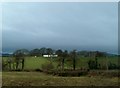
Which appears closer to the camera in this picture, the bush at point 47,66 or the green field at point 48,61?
the bush at point 47,66

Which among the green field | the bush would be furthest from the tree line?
the bush

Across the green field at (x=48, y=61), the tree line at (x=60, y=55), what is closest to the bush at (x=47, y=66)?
the green field at (x=48, y=61)

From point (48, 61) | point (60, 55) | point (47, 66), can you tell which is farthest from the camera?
point (60, 55)

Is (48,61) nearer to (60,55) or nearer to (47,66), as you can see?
(47,66)

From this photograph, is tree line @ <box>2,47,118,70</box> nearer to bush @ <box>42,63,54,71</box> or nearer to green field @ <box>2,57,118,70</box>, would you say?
green field @ <box>2,57,118,70</box>

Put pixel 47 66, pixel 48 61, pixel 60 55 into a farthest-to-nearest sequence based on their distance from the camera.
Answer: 1. pixel 60 55
2. pixel 48 61
3. pixel 47 66

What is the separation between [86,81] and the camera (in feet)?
53.9

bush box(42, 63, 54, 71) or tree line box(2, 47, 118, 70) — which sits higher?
tree line box(2, 47, 118, 70)

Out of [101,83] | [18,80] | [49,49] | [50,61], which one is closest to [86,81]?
[101,83]

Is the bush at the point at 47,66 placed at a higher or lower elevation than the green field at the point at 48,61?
lower

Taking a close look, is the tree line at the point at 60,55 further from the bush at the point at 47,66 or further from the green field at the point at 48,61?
the bush at the point at 47,66

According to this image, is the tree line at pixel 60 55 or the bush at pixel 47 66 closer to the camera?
the bush at pixel 47 66

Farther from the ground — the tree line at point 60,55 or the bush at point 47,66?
the tree line at point 60,55

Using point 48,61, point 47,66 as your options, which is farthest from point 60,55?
point 47,66
